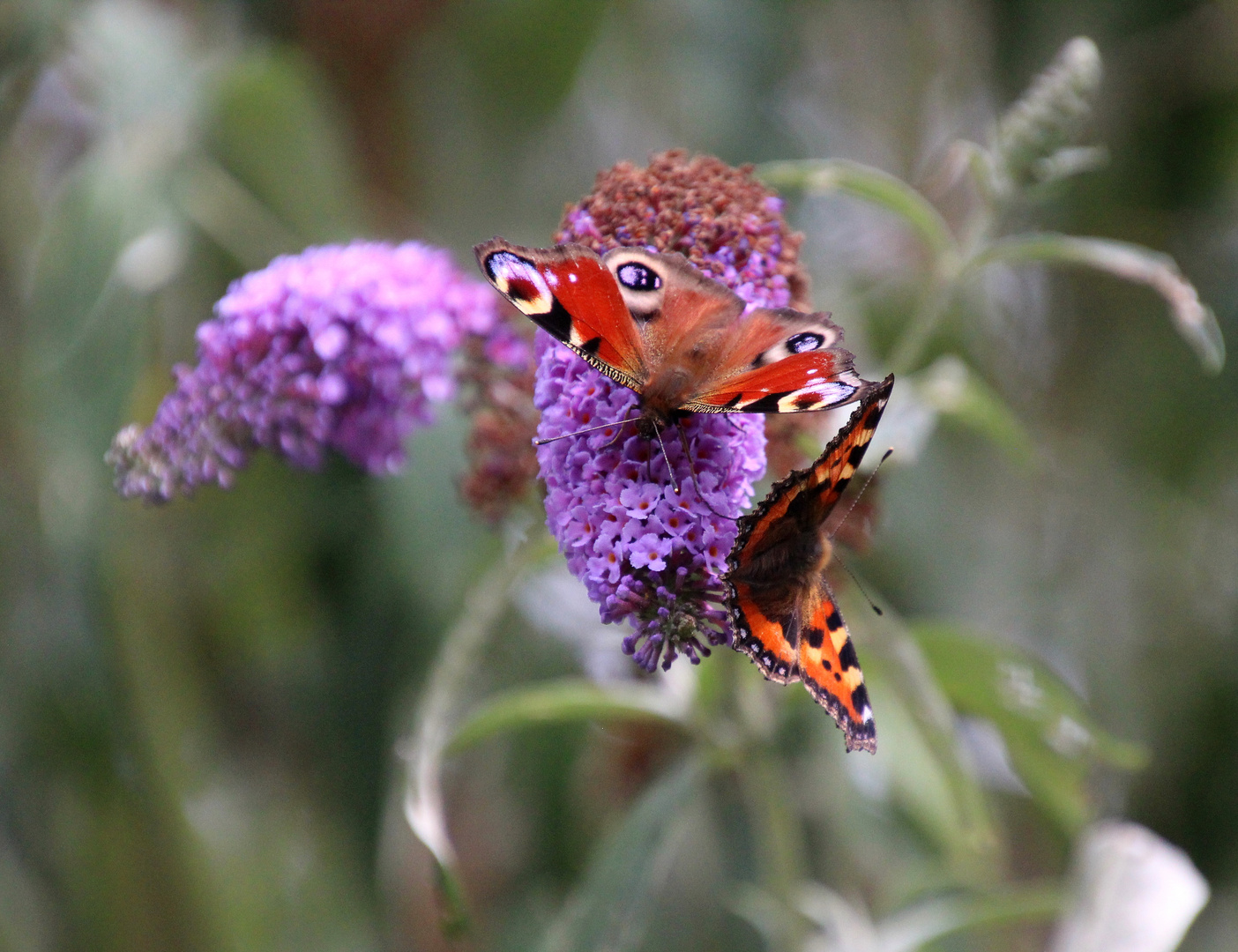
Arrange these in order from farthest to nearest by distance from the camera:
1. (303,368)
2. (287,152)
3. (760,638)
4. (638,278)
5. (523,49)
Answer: (523,49), (287,152), (303,368), (638,278), (760,638)

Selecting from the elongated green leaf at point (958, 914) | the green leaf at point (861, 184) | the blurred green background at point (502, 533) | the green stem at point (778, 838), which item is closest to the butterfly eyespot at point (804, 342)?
the green leaf at point (861, 184)

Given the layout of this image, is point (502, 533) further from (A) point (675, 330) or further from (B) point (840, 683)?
(B) point (840, 683)

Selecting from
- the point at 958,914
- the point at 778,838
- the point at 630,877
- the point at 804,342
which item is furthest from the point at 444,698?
the point at 958,914

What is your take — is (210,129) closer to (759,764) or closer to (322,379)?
(322,379)

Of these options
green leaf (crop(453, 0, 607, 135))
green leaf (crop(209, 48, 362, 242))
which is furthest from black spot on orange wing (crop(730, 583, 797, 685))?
green leaf (crop(453, 0, 607, 135))

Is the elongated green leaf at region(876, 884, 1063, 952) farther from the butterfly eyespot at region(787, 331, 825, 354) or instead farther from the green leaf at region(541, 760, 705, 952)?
the butterfly eyespot at region(787, 331, 825, 354)

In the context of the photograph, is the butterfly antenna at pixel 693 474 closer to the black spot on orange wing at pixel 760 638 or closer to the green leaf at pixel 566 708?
the black spot on orange wing at pixel 760 638
